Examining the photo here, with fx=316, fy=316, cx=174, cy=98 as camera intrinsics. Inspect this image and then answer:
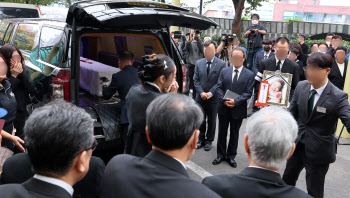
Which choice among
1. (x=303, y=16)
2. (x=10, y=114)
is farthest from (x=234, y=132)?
(x=303, y=16)

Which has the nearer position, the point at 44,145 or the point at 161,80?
the point at 44,145

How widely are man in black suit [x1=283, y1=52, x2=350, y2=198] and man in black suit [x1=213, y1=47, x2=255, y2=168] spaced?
139cm

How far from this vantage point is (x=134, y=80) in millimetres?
4031

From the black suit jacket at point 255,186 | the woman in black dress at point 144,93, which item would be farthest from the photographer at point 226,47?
the black suit jacket at point 255,186

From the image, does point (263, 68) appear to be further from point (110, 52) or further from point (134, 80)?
point (110, 52)

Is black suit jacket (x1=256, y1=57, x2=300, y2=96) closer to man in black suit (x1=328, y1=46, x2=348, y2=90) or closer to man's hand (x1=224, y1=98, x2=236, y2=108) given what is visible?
man's hand (x1=224, y1=98, x2=236, y2=108)

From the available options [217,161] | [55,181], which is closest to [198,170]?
[217,161]

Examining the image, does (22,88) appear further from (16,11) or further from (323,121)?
(16,11)

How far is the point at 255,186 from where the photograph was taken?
5.00 feet

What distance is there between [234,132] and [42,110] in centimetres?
360

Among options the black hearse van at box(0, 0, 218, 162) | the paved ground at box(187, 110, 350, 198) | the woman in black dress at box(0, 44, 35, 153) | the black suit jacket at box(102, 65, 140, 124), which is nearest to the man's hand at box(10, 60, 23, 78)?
the woman in black dress at box(0, 44, 35, 153)

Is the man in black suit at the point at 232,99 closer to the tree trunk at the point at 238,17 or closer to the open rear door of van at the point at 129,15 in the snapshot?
the open rear door of van at the point at 129,15

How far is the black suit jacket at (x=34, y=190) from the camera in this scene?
48.6 inches

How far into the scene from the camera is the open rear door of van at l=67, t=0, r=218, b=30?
315cm
